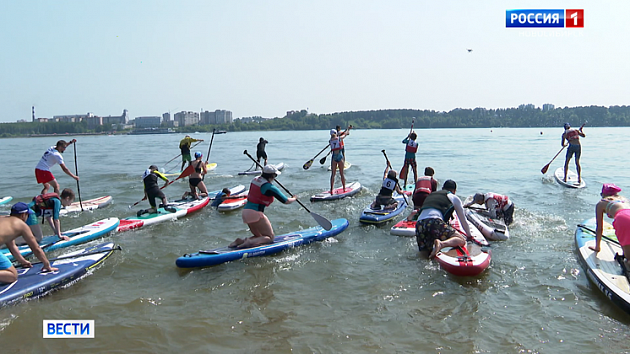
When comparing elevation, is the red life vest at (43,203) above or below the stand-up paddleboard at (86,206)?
above

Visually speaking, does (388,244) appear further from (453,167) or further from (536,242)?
(453,167)

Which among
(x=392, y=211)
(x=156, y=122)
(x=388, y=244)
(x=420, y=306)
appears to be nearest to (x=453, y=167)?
(x=392, y=211)

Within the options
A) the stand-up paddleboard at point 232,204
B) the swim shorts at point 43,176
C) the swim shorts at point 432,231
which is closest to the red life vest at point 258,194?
the swim shorts at point 432,231

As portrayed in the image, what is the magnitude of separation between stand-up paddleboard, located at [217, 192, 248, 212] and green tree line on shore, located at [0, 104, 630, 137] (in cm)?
9302

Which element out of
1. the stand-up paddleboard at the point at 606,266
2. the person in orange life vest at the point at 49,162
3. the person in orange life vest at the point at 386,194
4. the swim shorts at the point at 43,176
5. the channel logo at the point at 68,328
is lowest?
Result: the channel logo at the point at 68,328

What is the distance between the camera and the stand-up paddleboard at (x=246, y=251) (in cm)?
710

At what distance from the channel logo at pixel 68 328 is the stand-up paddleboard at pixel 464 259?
16.2 feet

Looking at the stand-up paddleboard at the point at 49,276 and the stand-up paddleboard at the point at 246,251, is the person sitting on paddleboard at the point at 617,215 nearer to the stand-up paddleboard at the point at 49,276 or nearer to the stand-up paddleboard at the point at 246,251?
the stand-up paddleboard at the point at 246,251

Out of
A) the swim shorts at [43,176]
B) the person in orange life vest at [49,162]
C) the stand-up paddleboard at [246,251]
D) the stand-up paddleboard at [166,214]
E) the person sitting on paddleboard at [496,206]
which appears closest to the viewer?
the stand-up paddleboard at [246,251]

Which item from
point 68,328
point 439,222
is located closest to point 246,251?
point 68,328

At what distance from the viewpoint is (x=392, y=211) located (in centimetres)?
1034

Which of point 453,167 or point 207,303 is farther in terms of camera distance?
point 453,167

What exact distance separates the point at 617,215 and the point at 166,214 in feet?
29.8

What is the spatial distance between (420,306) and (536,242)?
4.03 metres
